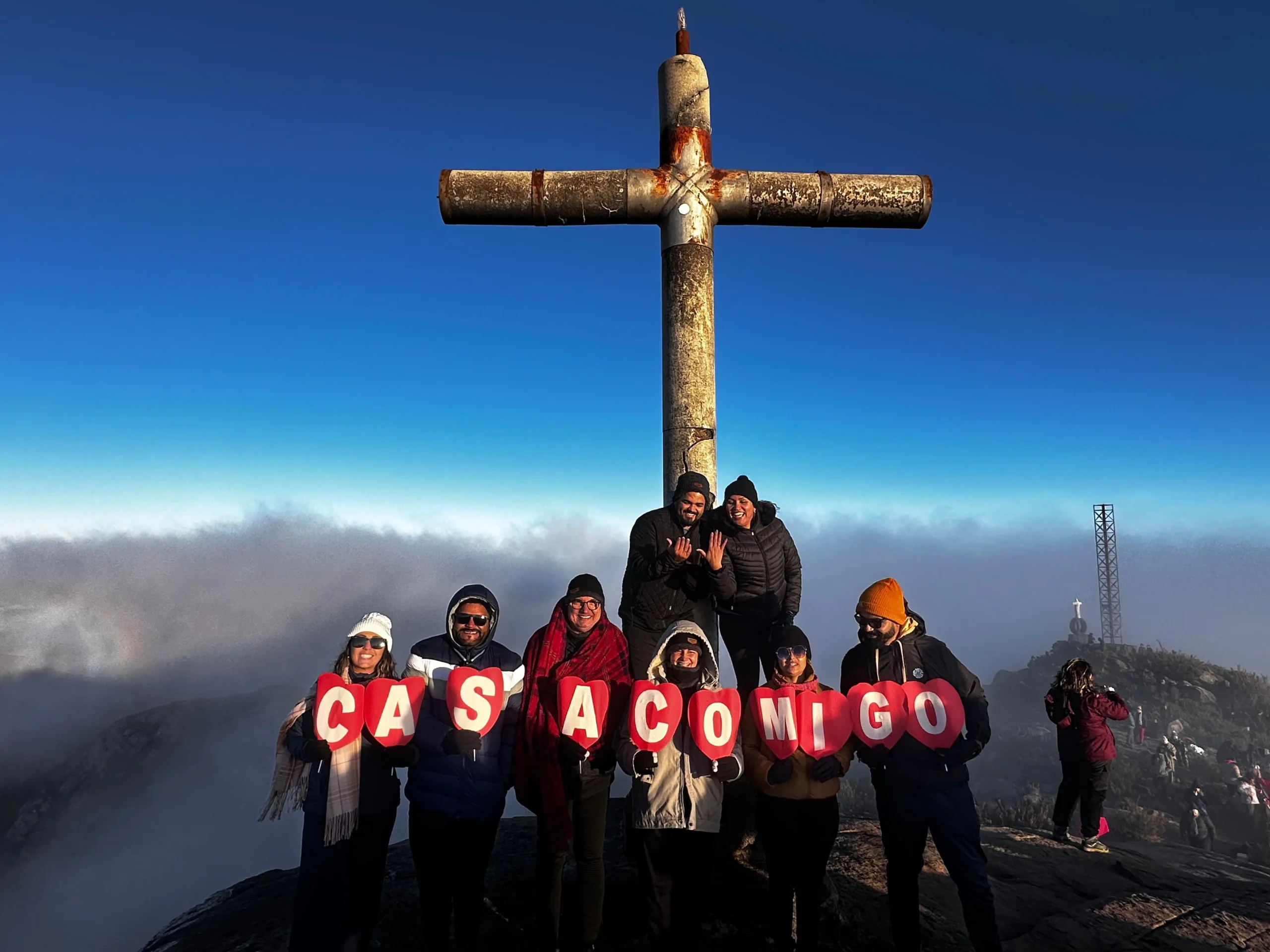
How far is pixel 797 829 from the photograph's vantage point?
3771mm

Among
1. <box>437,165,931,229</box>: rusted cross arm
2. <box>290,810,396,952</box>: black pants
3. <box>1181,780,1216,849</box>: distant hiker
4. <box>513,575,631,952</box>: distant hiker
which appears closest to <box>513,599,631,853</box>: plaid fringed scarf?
<box>513,575,631,952</box>: distant hiker

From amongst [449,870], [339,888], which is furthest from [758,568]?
[339,888]

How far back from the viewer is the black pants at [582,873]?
146 inches

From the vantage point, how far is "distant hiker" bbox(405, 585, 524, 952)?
3645mm

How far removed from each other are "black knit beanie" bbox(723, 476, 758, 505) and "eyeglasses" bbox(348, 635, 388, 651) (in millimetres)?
2556

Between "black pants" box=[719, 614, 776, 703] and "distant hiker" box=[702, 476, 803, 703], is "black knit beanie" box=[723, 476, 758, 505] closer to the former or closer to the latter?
"distant hiker" box=[702, 476, 803, 703]

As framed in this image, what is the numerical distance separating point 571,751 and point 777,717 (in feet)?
4.11

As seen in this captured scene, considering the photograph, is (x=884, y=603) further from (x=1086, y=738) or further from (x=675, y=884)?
(x=1086, y=738)

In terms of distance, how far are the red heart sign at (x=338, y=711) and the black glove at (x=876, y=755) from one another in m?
3.02

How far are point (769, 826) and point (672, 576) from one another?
1.67 m

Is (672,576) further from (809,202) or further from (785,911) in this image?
(809,202)

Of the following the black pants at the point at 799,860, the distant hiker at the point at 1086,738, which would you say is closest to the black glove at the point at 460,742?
the black pants at the point at 799,860

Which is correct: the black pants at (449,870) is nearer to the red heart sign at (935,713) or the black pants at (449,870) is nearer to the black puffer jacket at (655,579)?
the black puffer jacket at (655,579)

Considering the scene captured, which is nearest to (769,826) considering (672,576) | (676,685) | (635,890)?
(676,685)
